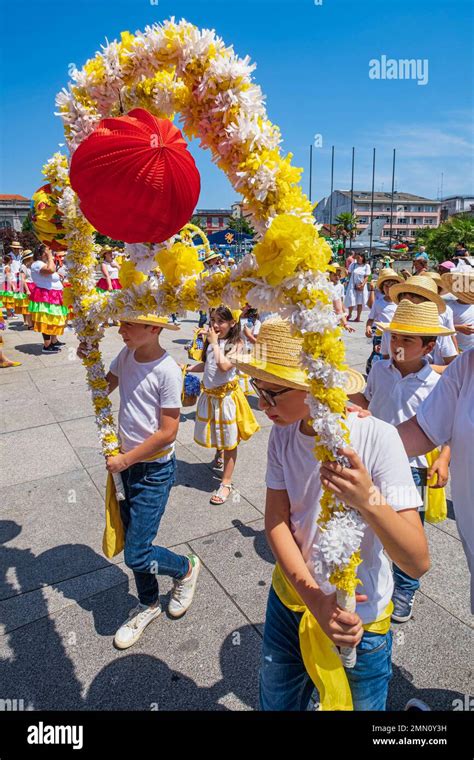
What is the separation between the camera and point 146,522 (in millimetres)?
2672

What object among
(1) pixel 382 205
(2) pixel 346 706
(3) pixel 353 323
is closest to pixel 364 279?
(3) pixel 353 323

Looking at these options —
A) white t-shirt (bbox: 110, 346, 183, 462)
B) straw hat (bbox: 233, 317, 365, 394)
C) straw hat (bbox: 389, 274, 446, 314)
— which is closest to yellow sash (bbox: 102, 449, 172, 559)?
white t-shirt (bbox: 110, 346, 183, 462)

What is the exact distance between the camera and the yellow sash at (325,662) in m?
1.51

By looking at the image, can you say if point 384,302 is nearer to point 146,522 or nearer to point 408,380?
point 408,380

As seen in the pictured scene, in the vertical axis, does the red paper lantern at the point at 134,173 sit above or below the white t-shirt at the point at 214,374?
above

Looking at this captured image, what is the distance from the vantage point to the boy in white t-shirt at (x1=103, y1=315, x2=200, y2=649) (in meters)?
2.64

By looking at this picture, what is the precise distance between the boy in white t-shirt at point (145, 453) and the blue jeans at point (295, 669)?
1.05 meters

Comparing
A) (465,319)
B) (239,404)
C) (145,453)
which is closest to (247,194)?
(145,453)

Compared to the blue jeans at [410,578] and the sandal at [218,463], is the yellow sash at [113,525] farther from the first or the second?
the sandal at [218,463]

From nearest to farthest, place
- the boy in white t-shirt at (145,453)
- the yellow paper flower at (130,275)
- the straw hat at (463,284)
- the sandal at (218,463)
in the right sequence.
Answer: the straw hat at (463,284) < the yellow paper flower at (130,275) < the boy in white t-shirt at (145,453) < the sandal at (218,463)

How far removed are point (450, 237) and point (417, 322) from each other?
105ft

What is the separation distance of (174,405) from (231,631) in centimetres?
138

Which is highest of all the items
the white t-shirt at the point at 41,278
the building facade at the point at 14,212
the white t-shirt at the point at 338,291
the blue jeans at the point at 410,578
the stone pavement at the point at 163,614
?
the building facade at the point at 14,212

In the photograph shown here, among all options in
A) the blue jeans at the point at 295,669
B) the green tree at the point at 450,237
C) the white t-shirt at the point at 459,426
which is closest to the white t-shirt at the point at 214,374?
the white t-shirt at the point at 459,426
